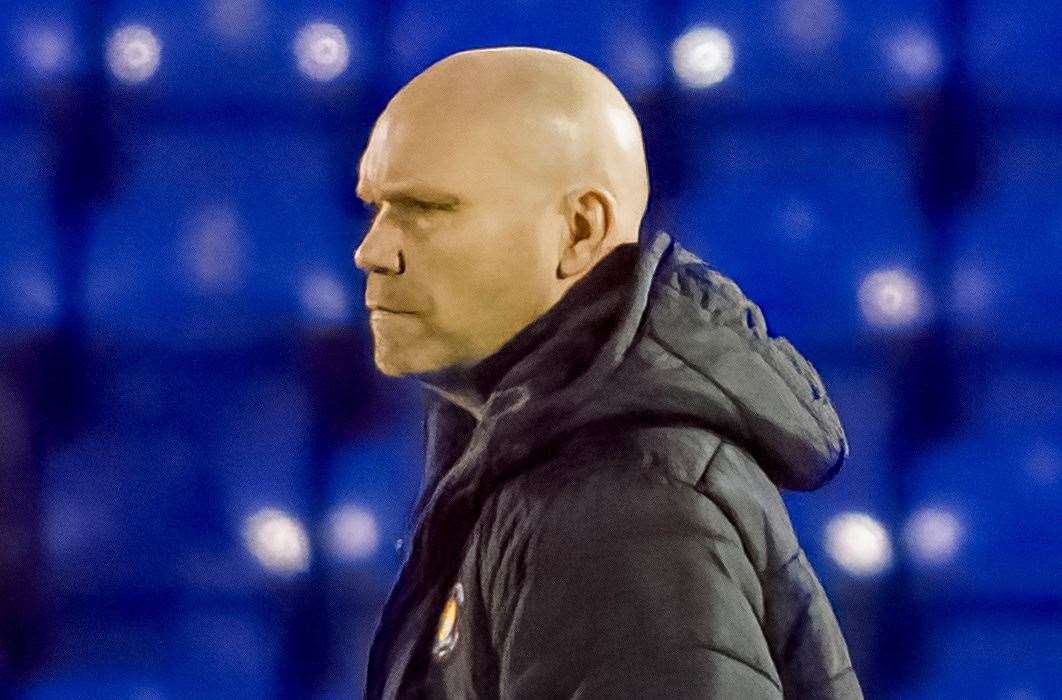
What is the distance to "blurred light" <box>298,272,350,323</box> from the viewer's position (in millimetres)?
1705

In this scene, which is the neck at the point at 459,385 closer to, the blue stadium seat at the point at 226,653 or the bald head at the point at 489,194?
the bald head at the point at 489,194

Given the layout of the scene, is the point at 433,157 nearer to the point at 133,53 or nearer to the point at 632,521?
the point at 632,521

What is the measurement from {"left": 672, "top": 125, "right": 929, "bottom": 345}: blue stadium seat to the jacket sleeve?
3.15ft

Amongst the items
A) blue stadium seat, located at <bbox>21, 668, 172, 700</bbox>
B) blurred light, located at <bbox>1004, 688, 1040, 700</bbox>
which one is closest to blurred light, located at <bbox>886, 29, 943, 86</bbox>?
blurred light, located at <bbox>1004, 688, 1040, 700</bbox>

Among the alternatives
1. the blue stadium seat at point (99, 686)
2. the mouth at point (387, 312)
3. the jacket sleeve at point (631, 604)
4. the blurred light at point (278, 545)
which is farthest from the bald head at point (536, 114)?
the blue stadium seat at point (99, 686)

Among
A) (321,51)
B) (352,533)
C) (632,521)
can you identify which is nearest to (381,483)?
(352,533)

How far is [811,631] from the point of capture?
819mm

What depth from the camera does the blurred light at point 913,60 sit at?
1.72 metres

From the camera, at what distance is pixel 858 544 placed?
1672mm

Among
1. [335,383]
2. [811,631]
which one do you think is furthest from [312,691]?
A: [811,631]

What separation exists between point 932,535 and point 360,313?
0.74 metres

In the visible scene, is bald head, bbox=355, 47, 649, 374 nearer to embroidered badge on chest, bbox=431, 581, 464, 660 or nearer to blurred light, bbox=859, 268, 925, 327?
embroidered badge on chest, bbox=431, 581, 464, 660

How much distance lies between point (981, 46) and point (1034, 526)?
1.95ft

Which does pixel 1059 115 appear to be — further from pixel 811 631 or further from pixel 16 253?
pixel 16 253
